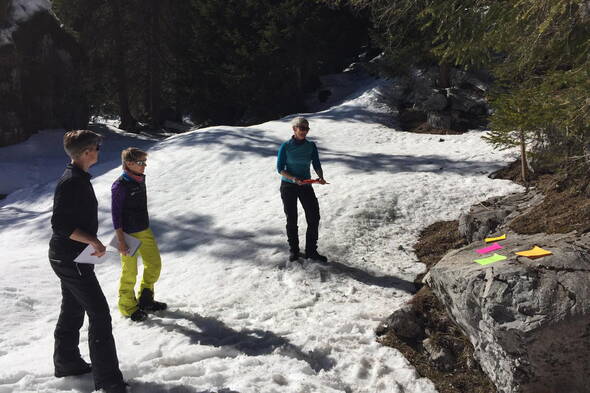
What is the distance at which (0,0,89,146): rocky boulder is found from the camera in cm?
1955

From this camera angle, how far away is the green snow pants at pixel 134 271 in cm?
542

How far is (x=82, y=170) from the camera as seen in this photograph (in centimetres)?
393

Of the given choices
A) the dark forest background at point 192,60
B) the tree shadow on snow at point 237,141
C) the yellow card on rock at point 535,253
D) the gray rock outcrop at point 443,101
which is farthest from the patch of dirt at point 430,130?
the yellow card on rock at point 535,253

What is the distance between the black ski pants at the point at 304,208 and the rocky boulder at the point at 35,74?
1705 cm

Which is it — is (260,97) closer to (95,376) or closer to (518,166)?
(518,166)

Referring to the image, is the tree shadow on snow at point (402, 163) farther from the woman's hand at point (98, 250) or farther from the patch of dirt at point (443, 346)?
the woman's hand at point (98, 250)

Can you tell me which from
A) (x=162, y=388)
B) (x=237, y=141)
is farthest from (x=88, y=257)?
(x=237, y=141)

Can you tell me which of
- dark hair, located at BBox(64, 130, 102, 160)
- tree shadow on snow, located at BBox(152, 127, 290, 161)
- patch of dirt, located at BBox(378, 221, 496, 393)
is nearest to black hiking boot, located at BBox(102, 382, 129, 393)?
dark hair, located at BBox(64, 130, 102, 160)

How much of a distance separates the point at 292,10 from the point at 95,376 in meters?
17.1

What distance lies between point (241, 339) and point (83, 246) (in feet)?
6.34

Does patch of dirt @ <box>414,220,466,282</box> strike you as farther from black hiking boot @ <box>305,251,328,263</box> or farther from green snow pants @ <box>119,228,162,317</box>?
green snow pants @ <box>119,228,162,317</box>

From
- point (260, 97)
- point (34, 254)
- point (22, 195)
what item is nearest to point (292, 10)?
point (260, 97)

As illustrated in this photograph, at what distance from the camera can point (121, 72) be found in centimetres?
2262

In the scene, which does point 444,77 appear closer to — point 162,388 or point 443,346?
point 443,346
